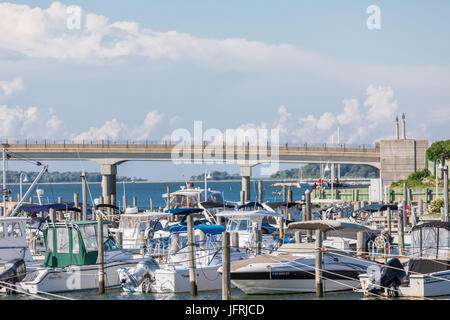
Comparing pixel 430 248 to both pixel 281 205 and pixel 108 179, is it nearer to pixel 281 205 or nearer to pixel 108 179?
pixel 281 205

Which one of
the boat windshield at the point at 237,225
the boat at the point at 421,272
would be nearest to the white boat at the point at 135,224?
the boat windshield at the point at 237,225

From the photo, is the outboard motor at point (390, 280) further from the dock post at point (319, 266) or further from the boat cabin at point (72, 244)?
the boat cabin at point (72, 244)

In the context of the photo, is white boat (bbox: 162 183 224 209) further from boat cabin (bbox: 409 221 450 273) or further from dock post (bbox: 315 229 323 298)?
dock post (bbox: 315 229 323 298)

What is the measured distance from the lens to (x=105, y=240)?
30.9 m

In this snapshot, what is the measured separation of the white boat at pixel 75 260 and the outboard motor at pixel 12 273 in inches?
12.0

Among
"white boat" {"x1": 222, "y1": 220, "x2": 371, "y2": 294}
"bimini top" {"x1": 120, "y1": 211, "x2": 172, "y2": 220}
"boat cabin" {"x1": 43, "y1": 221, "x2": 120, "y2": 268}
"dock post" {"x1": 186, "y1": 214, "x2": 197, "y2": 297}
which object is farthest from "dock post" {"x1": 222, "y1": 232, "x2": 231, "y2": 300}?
"bimini top" {"x1": 120, "y1": 211, "x2": 172, "y2": 220}

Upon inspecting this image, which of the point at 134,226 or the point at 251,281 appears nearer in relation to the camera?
the point at 251,281

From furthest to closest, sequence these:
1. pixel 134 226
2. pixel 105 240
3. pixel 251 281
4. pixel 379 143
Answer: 1. pixel 379 143
2. pixel 134 226
3. pixel 105 240
4. pixel 251 281

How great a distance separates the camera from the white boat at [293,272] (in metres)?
27.0

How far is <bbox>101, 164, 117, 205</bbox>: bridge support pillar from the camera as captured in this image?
92.0 metres
